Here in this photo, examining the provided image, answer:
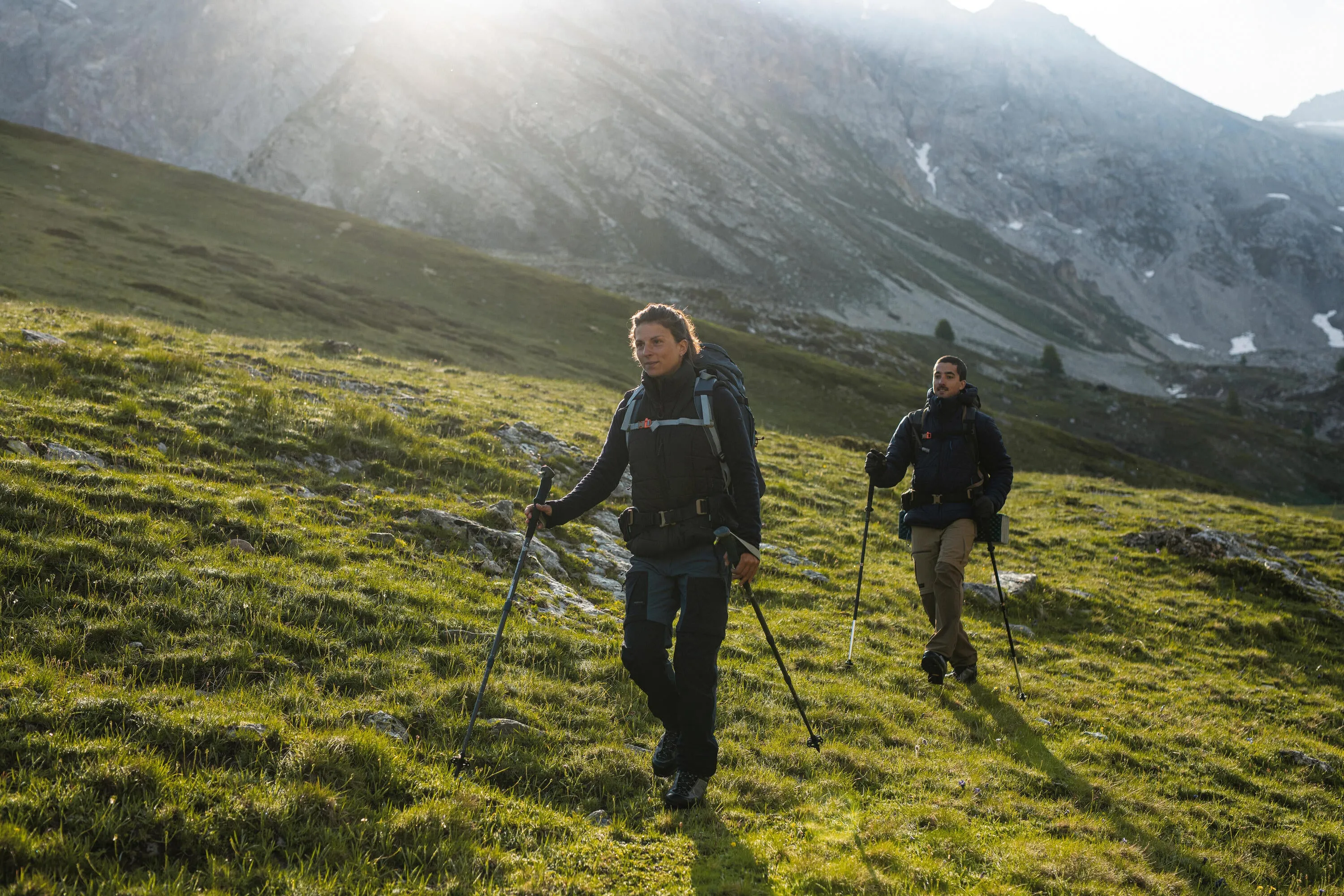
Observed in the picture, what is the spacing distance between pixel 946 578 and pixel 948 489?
124cm

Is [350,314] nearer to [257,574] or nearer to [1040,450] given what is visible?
[257,574]

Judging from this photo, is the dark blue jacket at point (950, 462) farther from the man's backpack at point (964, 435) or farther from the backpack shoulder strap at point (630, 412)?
the backpack shoulder strap at point (630, 412)

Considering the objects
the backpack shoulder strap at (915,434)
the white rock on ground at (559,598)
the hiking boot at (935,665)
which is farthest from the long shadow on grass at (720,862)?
the backpack shoulder strap at (915,434)

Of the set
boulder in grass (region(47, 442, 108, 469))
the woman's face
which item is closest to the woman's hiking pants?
the woman's face

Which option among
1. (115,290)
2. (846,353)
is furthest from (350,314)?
(846,353)

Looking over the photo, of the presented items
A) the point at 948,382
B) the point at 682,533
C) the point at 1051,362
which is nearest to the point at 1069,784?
the point at 948,382

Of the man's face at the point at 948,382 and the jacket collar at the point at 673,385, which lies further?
the man's face at the point at 948,382

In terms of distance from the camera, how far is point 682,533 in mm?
6949

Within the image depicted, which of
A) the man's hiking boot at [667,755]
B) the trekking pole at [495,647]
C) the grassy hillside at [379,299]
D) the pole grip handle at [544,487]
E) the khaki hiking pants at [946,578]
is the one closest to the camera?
the trekking pole at [495,647]

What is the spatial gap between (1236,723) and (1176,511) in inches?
742

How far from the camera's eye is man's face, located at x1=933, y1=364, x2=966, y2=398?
11109mm

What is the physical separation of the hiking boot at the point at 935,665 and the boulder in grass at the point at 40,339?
705 inches

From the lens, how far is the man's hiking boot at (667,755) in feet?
23.8

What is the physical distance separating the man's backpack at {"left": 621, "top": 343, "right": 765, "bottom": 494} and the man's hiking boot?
239 cm
